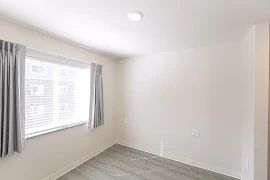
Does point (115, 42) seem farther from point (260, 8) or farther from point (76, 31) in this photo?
point (260, 8)

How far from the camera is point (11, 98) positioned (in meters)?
1.71

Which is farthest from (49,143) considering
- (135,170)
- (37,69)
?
(135,170)

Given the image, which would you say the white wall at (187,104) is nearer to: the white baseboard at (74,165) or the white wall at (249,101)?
the white wall at (249,101)

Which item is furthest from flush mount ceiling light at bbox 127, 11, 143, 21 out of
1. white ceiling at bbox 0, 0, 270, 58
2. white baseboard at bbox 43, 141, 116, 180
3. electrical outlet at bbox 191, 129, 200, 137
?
white baseboard at bbox 43, 141, 116, 180

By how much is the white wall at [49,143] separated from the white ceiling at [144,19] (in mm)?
170

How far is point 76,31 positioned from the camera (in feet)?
6.93

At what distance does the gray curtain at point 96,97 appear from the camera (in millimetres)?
2932

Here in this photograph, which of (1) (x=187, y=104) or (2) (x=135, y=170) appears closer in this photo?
(2) (x=135, y=170)

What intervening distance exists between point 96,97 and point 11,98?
4.86ft

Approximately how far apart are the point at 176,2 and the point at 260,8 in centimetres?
88

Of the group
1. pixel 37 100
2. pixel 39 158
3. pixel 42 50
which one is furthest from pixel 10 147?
pixel 42 50

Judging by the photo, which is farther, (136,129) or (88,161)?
(136,129)

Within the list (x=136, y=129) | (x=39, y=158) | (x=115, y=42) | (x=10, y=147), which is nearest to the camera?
(x=10, y=147)

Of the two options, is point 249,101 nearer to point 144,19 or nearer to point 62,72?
point 144,19
